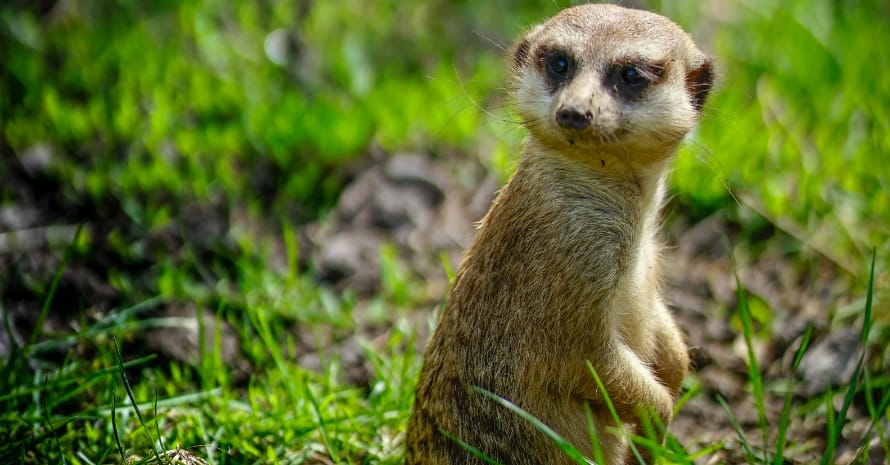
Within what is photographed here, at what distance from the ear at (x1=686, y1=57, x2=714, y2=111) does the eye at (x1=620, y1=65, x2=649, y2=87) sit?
0.29m

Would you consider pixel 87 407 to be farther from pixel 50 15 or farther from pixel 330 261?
pixel 50 15

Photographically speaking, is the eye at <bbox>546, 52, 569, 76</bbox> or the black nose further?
the eye at <bbox>546, 52, 569, 76</bbox>

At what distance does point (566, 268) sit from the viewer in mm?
3250

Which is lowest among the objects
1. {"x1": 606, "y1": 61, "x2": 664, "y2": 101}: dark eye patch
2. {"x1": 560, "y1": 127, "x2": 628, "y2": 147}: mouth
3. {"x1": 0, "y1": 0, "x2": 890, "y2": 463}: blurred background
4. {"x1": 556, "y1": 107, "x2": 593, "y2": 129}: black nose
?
{"x1": 0, "y1": 0, "x2": 890, "y2": 463}: blurred background

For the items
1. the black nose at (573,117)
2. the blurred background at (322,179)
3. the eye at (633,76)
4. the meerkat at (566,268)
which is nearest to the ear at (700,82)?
the meerkat at (566,268)

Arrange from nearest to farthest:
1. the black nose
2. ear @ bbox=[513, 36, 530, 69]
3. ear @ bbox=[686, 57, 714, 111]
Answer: the black nose < ear @ bbox=[686, 57, 714, 111] < ear @ bbox=[513, 36, 530, 69]

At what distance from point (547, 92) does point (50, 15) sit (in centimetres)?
497

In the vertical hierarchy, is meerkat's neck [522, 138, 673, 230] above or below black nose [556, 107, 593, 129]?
below

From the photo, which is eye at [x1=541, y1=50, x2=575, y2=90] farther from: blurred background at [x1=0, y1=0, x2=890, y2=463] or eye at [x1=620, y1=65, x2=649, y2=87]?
blurred background at [x1=0, y1=0, x2=890, y2=463]

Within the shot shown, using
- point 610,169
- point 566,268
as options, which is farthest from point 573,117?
point 566,268

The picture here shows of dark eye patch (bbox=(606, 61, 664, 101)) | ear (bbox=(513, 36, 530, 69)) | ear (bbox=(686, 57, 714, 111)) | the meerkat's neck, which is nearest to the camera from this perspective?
dark eye patch (bbox=(606, 61, 664, 101))

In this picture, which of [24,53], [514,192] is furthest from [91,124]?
[514,192]

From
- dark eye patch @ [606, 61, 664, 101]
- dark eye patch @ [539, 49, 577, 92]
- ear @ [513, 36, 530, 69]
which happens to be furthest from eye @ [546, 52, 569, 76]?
ear @ [513, 36, 530, 69]

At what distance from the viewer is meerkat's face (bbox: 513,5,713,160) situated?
312 cm
